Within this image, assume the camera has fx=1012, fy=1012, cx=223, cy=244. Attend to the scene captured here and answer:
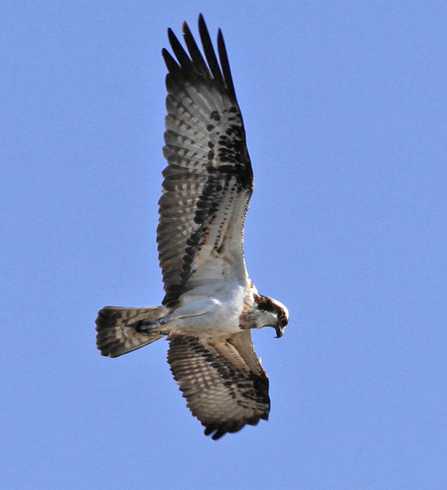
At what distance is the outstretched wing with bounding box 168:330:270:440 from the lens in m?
12.3

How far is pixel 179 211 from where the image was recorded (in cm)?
1102

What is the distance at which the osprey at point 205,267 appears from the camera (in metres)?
10.7

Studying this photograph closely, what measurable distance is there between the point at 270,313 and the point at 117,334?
190 cm

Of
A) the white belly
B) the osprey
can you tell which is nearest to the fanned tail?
the osprey

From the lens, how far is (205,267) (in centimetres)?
1144

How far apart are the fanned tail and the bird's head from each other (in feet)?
4.19

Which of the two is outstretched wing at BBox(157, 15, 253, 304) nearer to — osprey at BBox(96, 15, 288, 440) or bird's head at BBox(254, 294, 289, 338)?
osprey at BBox(96, 15, 288, 440)

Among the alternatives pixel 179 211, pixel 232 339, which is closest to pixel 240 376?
pixel 232 339

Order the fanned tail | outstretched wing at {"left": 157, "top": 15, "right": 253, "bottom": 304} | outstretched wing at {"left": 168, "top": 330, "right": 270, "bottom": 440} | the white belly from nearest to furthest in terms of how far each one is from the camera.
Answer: outstretched wing at {"left": 157, "top": 15, "right": 253, "bottom": 304} < the white belly < the fanned tail < outstretched wing at {"left": 168, "top": 330, "right": 270, "bottom": 440}

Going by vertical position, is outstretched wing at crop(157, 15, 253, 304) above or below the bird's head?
above

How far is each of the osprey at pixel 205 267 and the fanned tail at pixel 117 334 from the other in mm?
12

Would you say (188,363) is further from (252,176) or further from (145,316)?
(252,176)

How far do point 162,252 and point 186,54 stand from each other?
2.21m

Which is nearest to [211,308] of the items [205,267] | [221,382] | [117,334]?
[205,267]
